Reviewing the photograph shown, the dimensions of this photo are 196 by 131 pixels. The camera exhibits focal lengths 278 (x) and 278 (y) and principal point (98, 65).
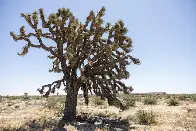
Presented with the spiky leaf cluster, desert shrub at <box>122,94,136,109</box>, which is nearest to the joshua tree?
the spiky leaf cluster

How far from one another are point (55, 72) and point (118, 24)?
3938mm

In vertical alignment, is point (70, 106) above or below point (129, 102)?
below

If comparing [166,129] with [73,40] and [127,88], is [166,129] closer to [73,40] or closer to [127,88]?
[127,88]

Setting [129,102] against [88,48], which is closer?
[88,48]

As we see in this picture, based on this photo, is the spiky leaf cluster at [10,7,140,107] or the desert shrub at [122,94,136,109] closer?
the spiky leaf cluster at [10,7,140,107]

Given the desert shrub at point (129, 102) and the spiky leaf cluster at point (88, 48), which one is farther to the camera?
the desert shrub at point (129, 102)

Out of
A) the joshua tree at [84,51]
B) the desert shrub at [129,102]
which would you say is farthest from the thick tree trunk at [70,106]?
the desert shrub at [129,102]

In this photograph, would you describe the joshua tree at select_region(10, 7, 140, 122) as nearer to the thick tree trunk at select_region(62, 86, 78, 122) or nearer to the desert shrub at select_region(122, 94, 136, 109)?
the thick tree trunk at select_region(62, 86, 78, 122)

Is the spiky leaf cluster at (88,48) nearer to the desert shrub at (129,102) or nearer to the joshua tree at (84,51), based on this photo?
the joshua tree at (84,51)

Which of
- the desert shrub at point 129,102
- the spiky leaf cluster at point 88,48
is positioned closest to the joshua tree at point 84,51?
the spiky leaf cluster at point 88,48

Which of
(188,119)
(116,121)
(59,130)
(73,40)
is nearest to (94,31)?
(73,40)

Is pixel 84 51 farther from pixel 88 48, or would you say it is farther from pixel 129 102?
pixel 129 102

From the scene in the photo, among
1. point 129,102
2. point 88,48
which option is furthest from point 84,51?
point 129,102

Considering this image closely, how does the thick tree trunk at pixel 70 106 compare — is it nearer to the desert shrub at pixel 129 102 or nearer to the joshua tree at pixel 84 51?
the joshua tree at pixel 84 51
